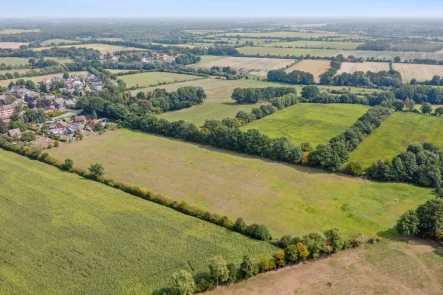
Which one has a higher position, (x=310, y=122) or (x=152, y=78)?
(x=152, y=78)

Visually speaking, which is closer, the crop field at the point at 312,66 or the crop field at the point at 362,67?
the crop field at the point at 362,67

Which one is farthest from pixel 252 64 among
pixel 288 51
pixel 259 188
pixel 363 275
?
pixel 363 275

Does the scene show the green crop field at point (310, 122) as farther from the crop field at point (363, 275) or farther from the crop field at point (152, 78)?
the crop field at point (152, 78)

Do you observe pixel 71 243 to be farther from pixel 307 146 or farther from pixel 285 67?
pixel 285 67

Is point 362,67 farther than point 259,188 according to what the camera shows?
Yes

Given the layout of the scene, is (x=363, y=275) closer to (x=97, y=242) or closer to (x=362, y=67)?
(x=97, y=242)

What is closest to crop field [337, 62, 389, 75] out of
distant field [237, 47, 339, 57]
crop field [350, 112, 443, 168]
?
distant field [237, 47, 339, 57]

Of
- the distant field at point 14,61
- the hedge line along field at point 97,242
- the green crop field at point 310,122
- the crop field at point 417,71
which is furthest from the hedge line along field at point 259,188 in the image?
the distant field at point 14,61
